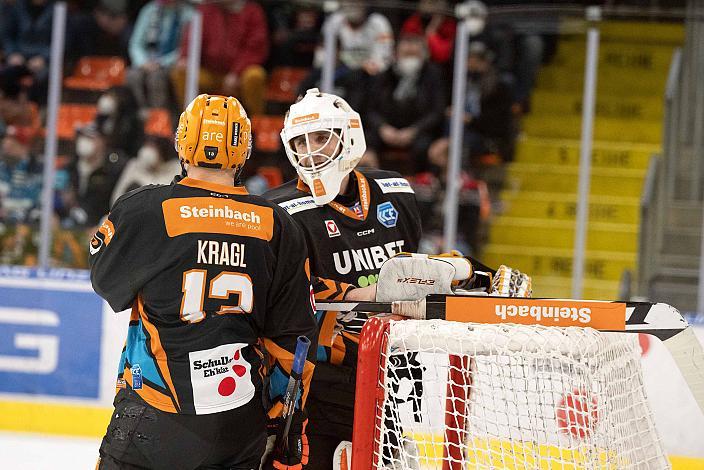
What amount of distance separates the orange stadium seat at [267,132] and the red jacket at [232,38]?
35 cm

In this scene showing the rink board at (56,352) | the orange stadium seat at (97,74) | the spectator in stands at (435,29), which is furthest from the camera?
the orange stadium seat at (97,74)

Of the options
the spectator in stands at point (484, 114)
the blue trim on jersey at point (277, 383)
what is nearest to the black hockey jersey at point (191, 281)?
the blue trim on jersey at point (277, 383)

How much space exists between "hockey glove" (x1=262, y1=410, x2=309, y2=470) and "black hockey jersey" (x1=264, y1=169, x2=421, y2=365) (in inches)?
17.3

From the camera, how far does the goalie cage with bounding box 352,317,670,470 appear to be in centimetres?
248

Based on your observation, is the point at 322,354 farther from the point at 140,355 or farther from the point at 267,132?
the point at 267,132

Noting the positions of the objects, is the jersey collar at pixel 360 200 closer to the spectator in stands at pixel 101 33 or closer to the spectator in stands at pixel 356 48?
the spectator in stands at pixel 356 48

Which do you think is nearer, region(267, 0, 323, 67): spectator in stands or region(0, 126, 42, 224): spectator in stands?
region(0, 126, 42, 224): spectator in stands

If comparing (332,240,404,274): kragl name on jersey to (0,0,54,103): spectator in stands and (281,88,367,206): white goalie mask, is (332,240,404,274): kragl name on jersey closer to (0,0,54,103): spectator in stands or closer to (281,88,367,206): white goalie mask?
(281,88,367,206): white goalie mask

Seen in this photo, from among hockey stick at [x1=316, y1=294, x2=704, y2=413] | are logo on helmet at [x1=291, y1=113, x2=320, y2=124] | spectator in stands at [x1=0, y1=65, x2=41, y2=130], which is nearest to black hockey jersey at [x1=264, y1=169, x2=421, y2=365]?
are logo on helmet at [x1=291, y1=113, x2=320, y2=124]

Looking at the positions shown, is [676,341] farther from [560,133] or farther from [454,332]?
[560,133]

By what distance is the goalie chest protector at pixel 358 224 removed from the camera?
3184 mm

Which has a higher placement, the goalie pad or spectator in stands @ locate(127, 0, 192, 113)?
spectator in stands @ locate(127, 0, 192, 113)

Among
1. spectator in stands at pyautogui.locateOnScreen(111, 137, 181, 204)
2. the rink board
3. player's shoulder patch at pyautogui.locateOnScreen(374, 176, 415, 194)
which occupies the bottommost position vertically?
the rink board

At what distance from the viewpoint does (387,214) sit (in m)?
3.34
